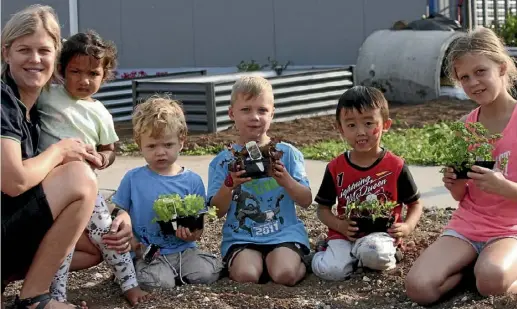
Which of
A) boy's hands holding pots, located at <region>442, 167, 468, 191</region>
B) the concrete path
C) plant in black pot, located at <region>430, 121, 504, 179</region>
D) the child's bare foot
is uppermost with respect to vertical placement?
plant in black pot, located at <region>430, 121, 504, 179</region>

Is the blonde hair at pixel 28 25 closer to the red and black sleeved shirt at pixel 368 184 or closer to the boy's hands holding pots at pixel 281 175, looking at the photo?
the boy's hands holding pots at pixel 281 175

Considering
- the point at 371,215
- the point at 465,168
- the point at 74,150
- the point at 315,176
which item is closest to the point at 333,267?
the point at 371,215

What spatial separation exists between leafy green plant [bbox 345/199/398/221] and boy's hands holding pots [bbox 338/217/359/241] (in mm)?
47

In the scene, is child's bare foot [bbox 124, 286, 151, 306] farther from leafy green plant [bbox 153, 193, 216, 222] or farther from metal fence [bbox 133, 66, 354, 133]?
metal fence [bbox 133, 66, 354, 133]

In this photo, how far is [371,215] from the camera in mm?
5211

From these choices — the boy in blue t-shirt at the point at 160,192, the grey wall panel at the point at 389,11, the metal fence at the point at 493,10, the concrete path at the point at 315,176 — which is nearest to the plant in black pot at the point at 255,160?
the boy in blue t-shirt at the point at 160,192

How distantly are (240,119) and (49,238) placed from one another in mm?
1360

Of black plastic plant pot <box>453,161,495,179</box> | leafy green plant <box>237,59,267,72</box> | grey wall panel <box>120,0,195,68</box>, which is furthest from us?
grey wall panel <box>120,0,195,68</box>

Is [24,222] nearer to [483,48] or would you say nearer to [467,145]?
[467,145]

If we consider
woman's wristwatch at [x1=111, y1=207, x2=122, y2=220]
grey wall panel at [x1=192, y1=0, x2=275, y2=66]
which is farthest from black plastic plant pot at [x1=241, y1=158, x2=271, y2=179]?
grey wall panel at [x1=192, y1=0, x2=275, y2=66]

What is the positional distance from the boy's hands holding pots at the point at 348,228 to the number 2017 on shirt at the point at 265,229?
37cm

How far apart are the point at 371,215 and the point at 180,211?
40.5 inches

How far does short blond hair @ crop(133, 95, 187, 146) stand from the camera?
17.3 ft

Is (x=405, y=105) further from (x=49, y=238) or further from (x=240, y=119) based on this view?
(x=49, y=238)
